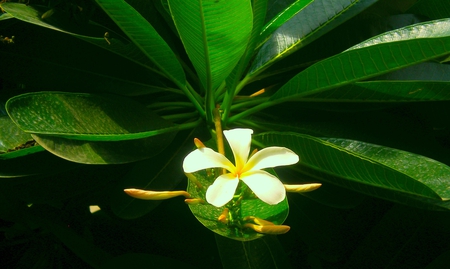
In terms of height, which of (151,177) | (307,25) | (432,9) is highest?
(432,9)

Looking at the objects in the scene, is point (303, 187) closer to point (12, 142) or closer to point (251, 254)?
point (251, 254)

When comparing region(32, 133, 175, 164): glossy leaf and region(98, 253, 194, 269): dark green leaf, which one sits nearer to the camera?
region(32, 133, 175, 164): glossy leaf

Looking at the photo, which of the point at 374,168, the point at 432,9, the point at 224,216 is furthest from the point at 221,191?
the point at 432,9

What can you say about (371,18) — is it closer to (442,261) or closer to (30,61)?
(442,261)

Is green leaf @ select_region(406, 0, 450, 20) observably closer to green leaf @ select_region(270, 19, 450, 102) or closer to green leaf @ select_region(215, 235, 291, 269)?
green leaf @ select_region(270, 19, 450, 102)

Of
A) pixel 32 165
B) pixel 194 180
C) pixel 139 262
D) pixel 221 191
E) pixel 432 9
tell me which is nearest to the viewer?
pixel 221 191

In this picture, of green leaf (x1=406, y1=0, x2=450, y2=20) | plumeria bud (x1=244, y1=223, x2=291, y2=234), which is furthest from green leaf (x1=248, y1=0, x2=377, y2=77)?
plumeria bud (x1=244, y1=223, x2=291, y2=234)

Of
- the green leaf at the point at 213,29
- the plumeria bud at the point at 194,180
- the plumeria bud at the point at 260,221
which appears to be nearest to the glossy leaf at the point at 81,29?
the green leaf at the point at 213,29

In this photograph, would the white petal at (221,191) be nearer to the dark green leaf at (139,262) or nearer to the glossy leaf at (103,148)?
the glossy leaf at (103,148)
